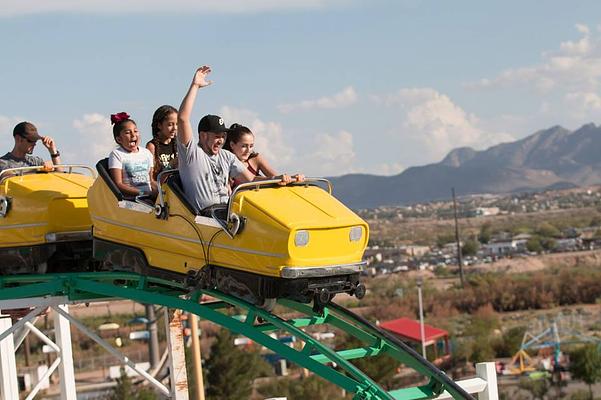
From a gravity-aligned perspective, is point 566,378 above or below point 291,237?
below

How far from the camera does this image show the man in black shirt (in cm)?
902

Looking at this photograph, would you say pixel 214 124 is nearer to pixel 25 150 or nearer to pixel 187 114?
pixel 187 114

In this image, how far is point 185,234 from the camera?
23.3 ft

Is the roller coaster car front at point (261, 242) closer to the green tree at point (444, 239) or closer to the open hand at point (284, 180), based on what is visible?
the open hand at point (284, 180)

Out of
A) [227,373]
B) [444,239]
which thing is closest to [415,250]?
[444,239]

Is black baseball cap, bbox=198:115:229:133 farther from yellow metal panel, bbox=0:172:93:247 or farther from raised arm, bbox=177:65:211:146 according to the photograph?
yellow metal panel, bbox=0:172:93:247

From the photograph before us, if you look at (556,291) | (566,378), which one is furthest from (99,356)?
(556,291)

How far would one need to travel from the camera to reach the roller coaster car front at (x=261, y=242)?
21.3 feet

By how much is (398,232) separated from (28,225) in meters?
157

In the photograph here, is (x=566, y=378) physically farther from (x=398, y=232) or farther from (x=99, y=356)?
(x=398, y=232)

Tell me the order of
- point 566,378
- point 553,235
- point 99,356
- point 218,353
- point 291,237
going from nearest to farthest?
point 291,237 → point 218,353 → point 566,378 → point 99,356 → point 553,235

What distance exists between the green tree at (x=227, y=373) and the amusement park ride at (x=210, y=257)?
22.3m

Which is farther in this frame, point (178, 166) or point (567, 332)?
point (567, 332)

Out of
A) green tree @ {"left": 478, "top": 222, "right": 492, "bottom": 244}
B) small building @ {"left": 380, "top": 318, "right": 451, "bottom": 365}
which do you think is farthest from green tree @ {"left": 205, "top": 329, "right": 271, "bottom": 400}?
green tree @ {"left": 478, "top": 222, "right": 492, "bottom": 244}
